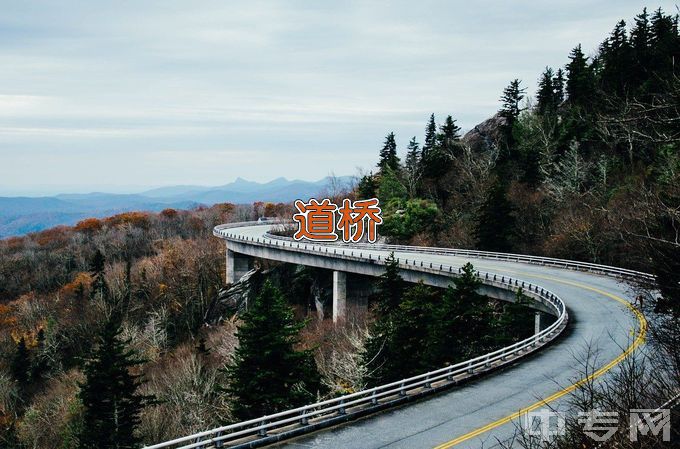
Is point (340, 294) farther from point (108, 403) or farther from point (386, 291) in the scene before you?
point (108, 403)

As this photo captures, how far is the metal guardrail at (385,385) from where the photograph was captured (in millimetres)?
17188

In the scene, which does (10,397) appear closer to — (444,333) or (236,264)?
(236,264)

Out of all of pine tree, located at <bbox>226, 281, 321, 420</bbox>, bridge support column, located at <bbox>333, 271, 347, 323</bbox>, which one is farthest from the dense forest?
bridge support column, located at <bbox>333, 271, 347, 323</bbox>

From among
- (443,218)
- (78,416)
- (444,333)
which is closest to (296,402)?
(444,333)

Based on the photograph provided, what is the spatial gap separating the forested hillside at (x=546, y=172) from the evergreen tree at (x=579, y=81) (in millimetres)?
180

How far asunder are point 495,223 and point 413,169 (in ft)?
86.4

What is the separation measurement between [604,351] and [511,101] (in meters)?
67.0

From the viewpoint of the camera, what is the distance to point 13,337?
261ft

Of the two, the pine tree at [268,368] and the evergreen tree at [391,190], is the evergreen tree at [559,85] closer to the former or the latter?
the evergreen tree at [391,190]

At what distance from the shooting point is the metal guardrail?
17.2m

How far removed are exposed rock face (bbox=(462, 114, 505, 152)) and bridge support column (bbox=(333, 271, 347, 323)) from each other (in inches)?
1438

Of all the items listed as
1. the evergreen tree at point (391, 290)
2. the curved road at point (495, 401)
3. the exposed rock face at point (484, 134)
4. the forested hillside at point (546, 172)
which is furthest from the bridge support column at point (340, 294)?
the exposed rock face at point (484, 134)

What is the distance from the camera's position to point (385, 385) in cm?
Answer: 2075

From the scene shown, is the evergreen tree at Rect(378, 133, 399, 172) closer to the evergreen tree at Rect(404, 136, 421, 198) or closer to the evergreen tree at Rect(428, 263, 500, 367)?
the evergreen tree at Rect(404, 136, 421, 198)
